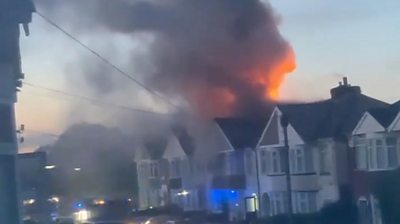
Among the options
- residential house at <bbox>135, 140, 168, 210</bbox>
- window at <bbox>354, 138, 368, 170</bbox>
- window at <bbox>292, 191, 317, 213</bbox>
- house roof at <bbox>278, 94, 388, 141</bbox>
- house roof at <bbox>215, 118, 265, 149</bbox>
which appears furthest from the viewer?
residential house at <bbox>135, 140, 168, 210</bbox>

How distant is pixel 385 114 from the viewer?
4044cm

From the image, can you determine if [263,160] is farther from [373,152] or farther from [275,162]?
[373,152]

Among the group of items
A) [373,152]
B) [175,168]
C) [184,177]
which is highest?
[175,168]

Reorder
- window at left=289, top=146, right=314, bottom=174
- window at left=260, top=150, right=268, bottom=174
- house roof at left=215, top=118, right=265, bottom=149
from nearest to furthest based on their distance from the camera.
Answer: window at left=289, top=146, right=314, bottom=174, window at left=260, top=150, right=268, bottom=174, house roof at left=215, top=118, right=265, bottom=149

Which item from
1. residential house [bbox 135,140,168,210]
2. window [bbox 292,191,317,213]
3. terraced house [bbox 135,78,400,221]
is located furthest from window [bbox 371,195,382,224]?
residential house [bbox 135,140,168,210]

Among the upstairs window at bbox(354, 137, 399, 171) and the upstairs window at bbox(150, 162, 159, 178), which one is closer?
the upstairs window at bbox(354, 137, 399, 171)

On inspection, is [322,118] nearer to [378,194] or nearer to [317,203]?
[317,203]

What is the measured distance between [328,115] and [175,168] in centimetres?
1564

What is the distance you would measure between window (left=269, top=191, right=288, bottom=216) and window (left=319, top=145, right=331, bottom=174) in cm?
316

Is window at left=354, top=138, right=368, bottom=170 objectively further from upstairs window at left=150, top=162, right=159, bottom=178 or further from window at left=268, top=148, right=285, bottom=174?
upstairs window at left=150, top=162, right=159, bottom=178

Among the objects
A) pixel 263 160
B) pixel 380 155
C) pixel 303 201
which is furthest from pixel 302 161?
pixel 380 155

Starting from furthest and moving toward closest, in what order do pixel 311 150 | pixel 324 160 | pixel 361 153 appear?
pixel 311 150, pixel 324 160, pixel 361 153

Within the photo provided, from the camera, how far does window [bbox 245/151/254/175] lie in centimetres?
5266

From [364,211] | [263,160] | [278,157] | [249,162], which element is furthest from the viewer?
[249,162]
